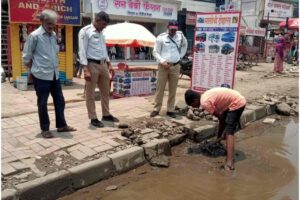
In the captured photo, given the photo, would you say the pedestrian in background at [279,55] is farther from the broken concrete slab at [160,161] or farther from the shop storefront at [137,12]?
the broken concrete slab at [160,161]

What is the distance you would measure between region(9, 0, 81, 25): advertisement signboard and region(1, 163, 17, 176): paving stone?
6576mm

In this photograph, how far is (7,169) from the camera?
3832mm

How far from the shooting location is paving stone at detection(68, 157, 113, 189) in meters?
3.88

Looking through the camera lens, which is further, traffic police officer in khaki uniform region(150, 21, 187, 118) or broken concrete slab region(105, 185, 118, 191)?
traffic police officer in khaki uniform region(150, 21, 187, 118)

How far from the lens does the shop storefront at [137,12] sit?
17578 millimetres

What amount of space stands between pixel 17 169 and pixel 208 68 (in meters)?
4.65

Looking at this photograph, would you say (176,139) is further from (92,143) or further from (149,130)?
(92,143)

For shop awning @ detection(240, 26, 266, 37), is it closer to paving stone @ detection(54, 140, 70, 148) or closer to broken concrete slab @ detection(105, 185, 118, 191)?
paving stone @ detection(54, 140, 70, 148)

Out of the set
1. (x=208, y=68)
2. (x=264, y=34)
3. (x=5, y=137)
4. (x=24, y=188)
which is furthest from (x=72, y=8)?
(x=264, y=34)

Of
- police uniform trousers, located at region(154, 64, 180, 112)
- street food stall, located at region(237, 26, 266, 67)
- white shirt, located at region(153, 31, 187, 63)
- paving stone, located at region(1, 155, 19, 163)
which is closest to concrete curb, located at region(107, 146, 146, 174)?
paving stone, located at region(1, 155, 19, 163)

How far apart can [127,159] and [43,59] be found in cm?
177

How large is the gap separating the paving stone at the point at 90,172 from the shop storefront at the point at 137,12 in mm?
13271

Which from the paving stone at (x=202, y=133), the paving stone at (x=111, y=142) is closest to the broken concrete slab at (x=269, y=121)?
the paving stone at (x=202, y=133)

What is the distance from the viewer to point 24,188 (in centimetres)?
343
